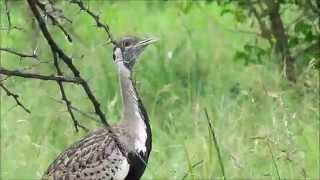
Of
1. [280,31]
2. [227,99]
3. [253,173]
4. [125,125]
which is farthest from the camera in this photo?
[280,31]

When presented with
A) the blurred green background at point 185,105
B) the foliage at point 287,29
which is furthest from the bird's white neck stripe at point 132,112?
the foliage at point 287,29

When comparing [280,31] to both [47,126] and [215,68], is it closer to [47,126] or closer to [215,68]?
[215,68]

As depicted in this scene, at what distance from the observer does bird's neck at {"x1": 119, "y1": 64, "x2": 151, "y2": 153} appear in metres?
4.02

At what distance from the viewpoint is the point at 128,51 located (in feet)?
13.8

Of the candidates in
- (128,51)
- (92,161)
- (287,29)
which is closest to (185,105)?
(287,29)

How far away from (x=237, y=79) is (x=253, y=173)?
1.95 metres

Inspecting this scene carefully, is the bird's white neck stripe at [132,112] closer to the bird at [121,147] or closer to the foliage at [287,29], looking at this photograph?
the bird at [121,147]

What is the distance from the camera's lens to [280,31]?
6.68 m

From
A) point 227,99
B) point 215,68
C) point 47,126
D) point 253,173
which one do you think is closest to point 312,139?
point 253,173

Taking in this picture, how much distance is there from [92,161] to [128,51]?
17.9 inches

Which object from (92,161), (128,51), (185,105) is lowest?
(185,105)

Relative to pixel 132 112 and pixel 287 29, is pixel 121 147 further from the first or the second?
pixel 287 29

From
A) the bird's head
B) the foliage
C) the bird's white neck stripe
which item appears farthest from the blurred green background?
the bird's head

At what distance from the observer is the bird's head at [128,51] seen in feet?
13.8
